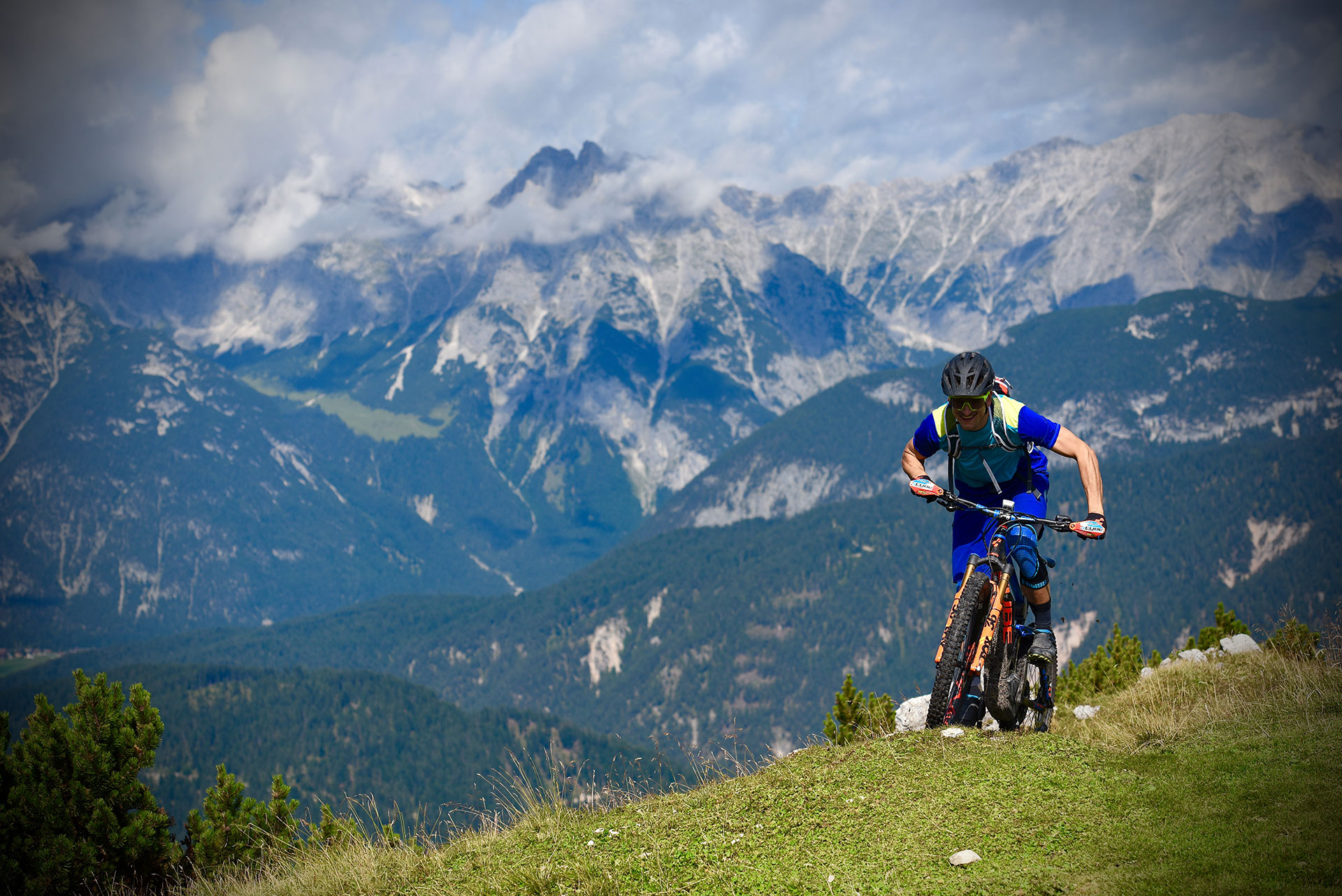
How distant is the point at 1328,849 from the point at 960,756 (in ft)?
11.0

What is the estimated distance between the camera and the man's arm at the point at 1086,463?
10438 millimetres

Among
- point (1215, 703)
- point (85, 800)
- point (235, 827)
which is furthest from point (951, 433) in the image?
point (85, 800)

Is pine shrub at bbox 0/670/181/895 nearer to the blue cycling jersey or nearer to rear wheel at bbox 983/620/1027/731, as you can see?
rear wheel at bbox 983/620/1027/731

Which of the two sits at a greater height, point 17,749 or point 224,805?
point 17,749

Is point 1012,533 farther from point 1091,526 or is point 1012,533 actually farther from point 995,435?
point 995,435

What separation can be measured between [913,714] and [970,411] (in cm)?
676

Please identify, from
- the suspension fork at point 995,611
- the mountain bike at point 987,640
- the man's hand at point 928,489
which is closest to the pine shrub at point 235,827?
the mountain bike at point 987,640

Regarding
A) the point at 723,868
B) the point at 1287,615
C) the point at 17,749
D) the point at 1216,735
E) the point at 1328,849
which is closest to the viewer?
the point at 1328,849

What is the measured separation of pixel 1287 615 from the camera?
15.1m

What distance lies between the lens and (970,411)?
441 inches


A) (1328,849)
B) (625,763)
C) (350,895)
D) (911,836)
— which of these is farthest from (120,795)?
(1328,849)

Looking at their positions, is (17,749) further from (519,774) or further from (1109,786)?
(1109,786)

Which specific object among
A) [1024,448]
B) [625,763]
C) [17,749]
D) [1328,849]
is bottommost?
[1328,849]

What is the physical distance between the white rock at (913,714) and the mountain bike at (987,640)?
12.5 feet
